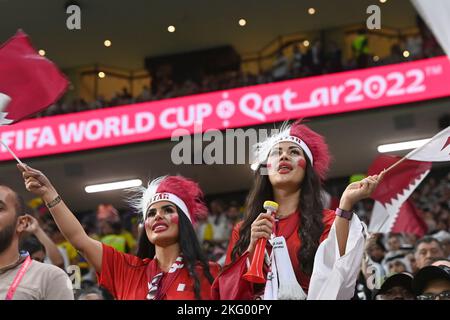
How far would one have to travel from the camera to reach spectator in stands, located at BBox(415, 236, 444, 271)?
595cm

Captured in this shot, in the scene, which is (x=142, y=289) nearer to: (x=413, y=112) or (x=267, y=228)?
(x=267, y=228)

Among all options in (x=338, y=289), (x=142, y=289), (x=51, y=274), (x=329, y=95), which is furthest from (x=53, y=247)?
(x=329, y=95)

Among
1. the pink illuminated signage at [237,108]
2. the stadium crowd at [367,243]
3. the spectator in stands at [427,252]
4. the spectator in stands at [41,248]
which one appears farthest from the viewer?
the pink illuminated signage at [237,108]

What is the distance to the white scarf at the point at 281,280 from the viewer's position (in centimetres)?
387

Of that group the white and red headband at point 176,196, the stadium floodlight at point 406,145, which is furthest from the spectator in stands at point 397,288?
the stadium floodlight at point 406,145

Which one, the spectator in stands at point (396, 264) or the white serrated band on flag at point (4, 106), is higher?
the white serrated band on flag at point (4, 106)

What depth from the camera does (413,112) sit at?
12367mm

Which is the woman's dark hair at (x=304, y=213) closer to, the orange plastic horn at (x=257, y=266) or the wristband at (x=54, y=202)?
the orange plastic horn at (x=257, y=266)

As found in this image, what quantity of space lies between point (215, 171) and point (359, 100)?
2527mm

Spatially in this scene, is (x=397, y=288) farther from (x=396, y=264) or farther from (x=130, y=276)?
(x=396, y=264)

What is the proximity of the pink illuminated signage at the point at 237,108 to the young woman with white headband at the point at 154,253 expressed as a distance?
24.8ft

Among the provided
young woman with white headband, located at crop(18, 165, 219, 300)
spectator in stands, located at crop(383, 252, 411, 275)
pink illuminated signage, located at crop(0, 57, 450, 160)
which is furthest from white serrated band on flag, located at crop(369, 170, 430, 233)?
pink illuminated signage, located at crop(0, 57, 450, 160)

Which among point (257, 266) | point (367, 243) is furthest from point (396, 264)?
point (257, 266)
